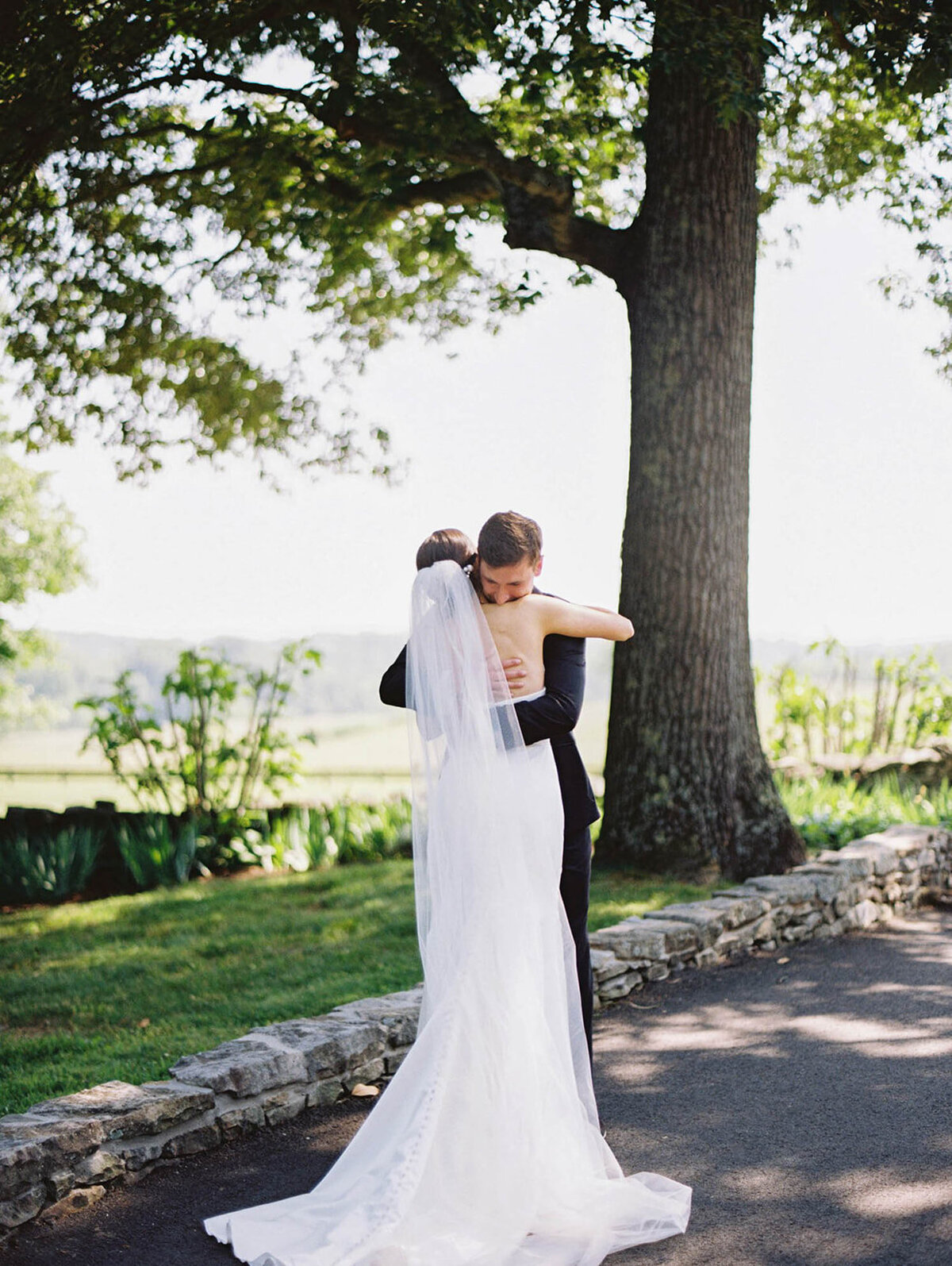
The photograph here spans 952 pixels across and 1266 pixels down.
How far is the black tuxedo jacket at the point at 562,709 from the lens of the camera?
12.8 feet

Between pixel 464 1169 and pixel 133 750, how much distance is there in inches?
306

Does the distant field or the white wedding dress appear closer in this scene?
the white wedding dress

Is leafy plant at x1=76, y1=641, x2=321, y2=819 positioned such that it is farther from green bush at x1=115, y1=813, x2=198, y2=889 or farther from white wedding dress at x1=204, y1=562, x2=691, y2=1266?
white wedding dress at x1=204, y1=562, x2=691, y2=1266

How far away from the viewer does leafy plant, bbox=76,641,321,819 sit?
10344mm

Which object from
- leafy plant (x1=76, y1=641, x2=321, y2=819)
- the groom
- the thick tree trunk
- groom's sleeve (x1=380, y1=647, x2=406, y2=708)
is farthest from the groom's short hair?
leafy plant (x1=76, y1=641, x2=321, y2=819)

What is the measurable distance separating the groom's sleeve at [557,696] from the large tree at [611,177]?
431 cm

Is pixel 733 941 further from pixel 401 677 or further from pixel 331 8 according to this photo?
pixel 331 8

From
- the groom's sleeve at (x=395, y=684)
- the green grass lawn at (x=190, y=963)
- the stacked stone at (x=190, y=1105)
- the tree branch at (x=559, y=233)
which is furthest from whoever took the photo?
the tree branch at (x=559, y=233)

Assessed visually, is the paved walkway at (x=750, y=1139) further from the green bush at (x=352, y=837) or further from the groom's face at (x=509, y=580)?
the green bush at (x=352, y=837)

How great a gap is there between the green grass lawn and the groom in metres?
1.92

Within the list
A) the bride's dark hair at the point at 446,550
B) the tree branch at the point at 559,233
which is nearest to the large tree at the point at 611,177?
the tree branch at the point at 559,233

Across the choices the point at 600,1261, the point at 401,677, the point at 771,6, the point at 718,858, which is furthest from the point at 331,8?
the point at 600,1261

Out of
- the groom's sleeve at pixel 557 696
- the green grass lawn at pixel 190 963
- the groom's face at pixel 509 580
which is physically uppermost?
the groom's face at pixel 509 580

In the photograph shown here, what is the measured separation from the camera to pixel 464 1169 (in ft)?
11.1
